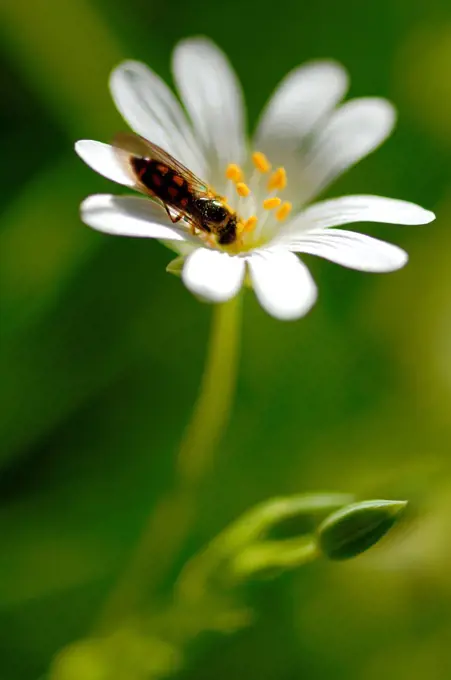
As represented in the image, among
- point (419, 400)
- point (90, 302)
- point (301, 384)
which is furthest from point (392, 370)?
point (90, 302)

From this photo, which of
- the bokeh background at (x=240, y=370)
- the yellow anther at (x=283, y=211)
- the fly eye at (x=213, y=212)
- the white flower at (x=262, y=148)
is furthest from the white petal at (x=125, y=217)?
the bokeh background at (x=240, y=370)

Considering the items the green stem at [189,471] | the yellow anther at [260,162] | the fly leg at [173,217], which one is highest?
the yellow anther at [260,162]

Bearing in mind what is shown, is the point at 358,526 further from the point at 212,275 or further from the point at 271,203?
the point at 271,203

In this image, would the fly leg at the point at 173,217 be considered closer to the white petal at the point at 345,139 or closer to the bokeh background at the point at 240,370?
the white petal at the point at 345,139

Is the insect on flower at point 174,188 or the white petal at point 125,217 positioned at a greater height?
the insect on flower at point 174,188

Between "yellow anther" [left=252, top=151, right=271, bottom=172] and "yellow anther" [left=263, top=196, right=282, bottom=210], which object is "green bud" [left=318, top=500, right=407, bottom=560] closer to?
"yellow anther" [left=263, top=196, right=282, bottom=210]

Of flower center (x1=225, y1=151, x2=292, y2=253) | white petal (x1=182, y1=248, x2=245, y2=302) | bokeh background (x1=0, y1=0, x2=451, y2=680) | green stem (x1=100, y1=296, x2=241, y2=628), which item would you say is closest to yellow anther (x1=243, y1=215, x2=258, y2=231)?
flower center (x1=225, y1=151, x2=292, y2=253)
